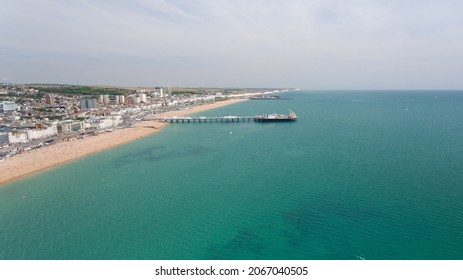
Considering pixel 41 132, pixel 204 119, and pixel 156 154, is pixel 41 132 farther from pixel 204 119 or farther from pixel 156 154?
pixel 204 119

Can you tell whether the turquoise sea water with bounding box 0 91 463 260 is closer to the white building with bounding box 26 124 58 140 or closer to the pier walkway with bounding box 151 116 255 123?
the white building with bounding box 26 124 58 140

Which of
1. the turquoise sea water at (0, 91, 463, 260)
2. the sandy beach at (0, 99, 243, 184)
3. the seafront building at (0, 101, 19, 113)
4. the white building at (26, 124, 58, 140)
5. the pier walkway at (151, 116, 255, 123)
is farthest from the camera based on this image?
the seafront building at (0, 101, 19, 113)

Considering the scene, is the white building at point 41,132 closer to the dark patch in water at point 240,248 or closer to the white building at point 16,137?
the white building at point 16,137

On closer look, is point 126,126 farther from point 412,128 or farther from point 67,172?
point 412,128

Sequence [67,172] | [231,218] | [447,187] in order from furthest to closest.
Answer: [67,172]
[447,187]
[231,218]

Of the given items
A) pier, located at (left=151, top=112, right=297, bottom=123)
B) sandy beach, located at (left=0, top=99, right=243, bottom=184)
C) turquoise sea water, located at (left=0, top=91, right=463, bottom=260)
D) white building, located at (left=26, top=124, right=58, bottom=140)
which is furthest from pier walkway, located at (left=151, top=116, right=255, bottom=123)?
turquoise sea water, located at (left=0, top=91, right=463, bottom=260)

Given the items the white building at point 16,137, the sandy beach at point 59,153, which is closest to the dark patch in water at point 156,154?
the sandy beach at point 59,153

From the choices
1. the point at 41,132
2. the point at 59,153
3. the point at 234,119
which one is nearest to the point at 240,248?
the point at 59,153

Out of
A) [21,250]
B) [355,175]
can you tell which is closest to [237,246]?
[21,250]
